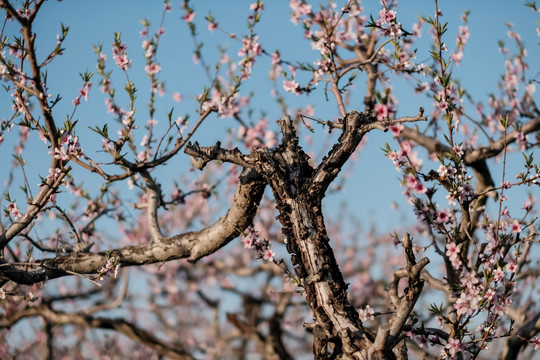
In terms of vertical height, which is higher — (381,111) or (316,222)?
(381,111)

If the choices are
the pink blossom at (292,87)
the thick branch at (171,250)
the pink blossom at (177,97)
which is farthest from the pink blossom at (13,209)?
the pink blossom at (177,97)

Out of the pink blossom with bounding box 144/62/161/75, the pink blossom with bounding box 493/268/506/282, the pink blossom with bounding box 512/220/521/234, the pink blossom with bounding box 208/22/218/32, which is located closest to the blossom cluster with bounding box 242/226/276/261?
the pink blossom with bounding box 493/268/506/282

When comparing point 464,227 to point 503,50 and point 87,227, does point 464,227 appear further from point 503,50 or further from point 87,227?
point 503,50

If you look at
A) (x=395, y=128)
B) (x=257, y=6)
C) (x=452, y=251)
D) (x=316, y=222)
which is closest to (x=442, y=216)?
(x=452, y=251)

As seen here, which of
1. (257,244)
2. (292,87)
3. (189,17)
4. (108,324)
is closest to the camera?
(257,244)

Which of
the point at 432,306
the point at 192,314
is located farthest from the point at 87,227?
the point at 192,314

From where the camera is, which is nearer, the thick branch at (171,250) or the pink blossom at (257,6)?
the thick branch at (171,250)

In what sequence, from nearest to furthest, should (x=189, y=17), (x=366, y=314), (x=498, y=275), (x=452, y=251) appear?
(x=498, y=275)
(x=366, y=314)
(x=452, y=251)
(x=189, y=17)

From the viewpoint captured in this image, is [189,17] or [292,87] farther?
[189,17]

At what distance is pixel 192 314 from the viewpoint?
18.2 m

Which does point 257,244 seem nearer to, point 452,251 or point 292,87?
point 452,251

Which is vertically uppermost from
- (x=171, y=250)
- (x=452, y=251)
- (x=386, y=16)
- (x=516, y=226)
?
(x=386, y=16)

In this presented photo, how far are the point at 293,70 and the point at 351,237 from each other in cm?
1075

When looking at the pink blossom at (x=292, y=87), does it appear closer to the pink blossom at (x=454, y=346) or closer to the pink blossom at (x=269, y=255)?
the pink blossom at (x=269, y=255)
